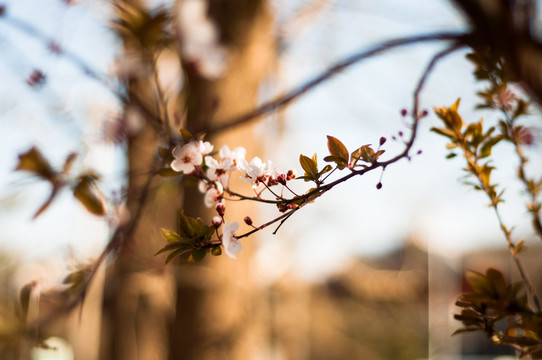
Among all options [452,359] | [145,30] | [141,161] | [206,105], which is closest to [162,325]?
[141,161]

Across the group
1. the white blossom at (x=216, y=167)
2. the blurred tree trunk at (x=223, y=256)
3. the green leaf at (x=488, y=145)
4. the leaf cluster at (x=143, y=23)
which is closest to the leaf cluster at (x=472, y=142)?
the green leaf at (x=488, y=145)

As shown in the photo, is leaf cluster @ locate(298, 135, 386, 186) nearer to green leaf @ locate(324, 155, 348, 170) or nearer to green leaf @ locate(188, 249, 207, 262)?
green leaf @ locate(324, 155, 348, 170)

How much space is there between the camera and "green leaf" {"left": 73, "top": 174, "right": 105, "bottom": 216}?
76cm

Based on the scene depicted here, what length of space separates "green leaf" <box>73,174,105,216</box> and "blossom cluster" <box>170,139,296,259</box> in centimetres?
32

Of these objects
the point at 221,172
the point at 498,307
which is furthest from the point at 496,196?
the point at 221,172

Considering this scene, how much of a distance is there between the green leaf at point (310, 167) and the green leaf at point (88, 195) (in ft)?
1.53

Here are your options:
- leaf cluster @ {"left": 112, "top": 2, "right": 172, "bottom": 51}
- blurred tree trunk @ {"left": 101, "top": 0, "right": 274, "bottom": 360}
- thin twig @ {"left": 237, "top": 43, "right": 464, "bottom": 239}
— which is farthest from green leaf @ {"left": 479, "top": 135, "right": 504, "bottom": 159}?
blurred tree trunk @ {"left": 101, "top": 0, "right": 274, "bottom": 360}

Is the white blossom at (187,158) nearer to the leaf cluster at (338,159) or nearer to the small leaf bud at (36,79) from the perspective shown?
the leaf cluster at (338,159)

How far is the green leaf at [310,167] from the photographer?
440mm

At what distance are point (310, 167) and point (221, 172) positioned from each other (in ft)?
0.41

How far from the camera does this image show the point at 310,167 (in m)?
0.44

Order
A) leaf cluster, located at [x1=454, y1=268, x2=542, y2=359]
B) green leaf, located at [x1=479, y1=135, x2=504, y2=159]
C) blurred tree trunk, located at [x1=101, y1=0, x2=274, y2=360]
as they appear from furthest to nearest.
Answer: blurred tree trunk, located at [x1=101, y1=0, x2=274, y2=360] < green leaf, located at [x1=479, y1=135, x2=504, y2=159] < leaf cluster, located at [x1=454, y1=268, x2=542, y2=359]

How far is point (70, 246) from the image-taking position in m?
1.01

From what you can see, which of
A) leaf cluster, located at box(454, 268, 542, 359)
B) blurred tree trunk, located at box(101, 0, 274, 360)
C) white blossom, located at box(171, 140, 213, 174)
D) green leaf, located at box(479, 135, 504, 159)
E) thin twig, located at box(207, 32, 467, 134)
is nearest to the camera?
leaf cluster, located at box(454, 268, 542, 359)
